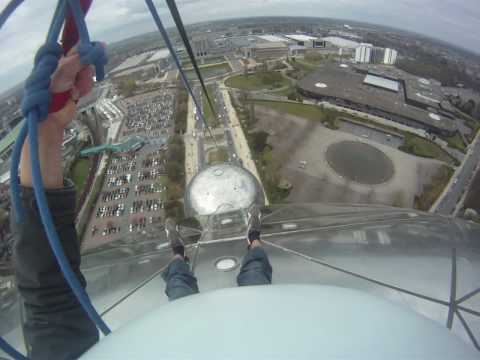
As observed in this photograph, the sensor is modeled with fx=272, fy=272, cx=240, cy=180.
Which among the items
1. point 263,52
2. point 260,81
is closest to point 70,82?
point 260,81

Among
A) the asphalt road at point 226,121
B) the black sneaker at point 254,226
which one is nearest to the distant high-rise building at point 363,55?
the asphalt road at point 226,121

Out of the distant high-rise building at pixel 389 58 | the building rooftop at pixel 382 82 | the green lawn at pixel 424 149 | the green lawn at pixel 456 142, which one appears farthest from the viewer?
the distant high-rise building at pixel 389 58

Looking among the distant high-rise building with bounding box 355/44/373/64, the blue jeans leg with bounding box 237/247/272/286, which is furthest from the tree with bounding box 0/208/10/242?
the distant high-rise building with bounding box 355/44/373/64

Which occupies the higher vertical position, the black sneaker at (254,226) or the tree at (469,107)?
the black sneaker at (254,226)

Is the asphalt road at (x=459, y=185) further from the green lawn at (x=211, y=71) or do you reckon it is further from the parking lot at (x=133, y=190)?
the green lawn at (x=211, y=71)

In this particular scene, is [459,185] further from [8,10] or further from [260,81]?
[260,81]

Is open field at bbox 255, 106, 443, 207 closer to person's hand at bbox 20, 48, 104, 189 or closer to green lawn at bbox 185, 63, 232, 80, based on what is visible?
person's hand at bbox 20, 48, 104, 189
